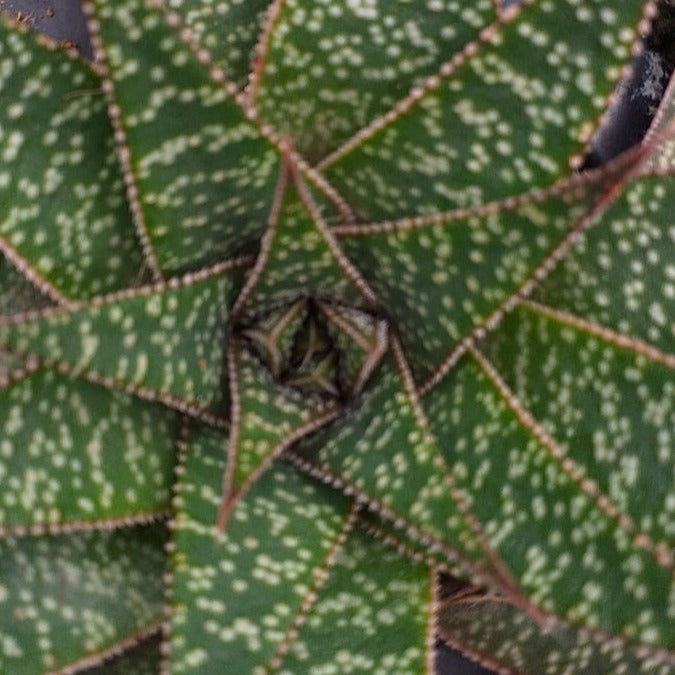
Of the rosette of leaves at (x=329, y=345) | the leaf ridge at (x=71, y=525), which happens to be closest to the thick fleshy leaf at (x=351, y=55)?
the rosette of leaves at (x=329, y=345)

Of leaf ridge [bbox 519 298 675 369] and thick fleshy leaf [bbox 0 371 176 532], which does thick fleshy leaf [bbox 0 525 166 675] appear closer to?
thick fleshy leaf [bbox 0 371 176 532]

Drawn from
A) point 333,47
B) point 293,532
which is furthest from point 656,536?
point 333,47

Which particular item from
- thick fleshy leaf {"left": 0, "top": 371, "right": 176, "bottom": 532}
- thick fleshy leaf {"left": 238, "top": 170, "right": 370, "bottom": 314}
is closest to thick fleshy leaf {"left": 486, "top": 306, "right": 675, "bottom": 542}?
thick fleshy leaf {"left": 238, "top": 170, "right": 370, "bottom": 314}

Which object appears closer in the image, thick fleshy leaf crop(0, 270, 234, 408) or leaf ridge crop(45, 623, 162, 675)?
thick fleshy leaf crop(0, 270, 234, 408)

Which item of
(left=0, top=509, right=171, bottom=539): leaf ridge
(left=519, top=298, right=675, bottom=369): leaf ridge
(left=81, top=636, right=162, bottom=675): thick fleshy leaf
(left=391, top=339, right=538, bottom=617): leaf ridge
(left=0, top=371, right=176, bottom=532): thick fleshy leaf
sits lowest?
(left=81, top=636, right=162, bottom=675): thick fleshy leaf

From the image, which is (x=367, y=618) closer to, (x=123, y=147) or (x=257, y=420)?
(x=257, y=420)

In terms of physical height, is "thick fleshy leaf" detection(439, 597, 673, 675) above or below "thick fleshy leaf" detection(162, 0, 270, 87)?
below

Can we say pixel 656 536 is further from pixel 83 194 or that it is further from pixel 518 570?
pixel 83 194
